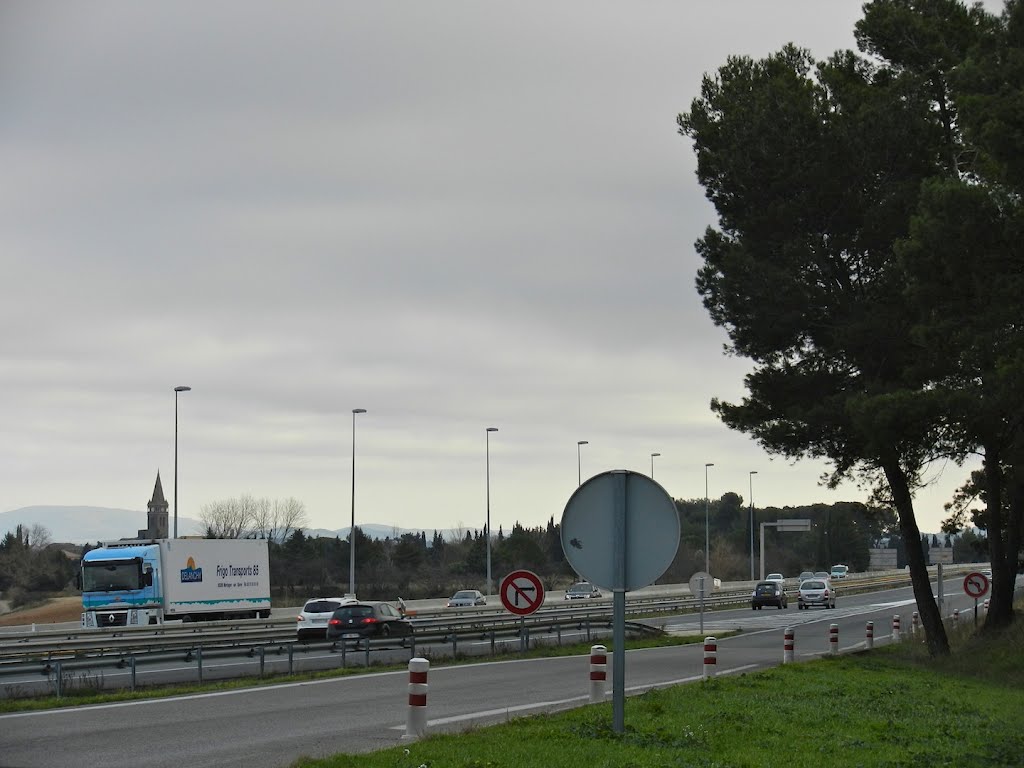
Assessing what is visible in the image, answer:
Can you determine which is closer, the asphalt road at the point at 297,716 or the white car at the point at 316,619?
the asphalt road at the point at 297,716

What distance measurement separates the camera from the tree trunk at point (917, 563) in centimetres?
3256

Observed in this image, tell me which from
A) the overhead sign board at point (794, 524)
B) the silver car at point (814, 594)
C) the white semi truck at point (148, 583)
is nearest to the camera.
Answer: the white semi truck at point (148, 583)

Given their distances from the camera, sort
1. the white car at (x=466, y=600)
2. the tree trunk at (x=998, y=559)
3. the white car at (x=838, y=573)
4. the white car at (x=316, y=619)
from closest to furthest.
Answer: the tree trunk at (x=998, y=559)
the white car at (x=316, y=619)
the white car at (x=466, y=600)
the white car at (x=838, y=573)

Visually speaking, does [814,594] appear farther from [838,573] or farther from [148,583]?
[838,573]

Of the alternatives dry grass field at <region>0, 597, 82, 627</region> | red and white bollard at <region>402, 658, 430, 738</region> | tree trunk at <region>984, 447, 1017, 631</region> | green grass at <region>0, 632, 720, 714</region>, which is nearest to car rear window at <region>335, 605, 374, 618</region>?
green grass at <region>0, 632, 720, 714</region>

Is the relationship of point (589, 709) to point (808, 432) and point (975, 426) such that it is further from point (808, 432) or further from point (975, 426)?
point (808, 432)

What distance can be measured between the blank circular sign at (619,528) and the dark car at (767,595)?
214ft

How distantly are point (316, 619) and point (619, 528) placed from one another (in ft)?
105

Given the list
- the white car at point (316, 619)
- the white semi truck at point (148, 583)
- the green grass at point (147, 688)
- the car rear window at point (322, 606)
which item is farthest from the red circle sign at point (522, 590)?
the white semi truck at point (148, 583)

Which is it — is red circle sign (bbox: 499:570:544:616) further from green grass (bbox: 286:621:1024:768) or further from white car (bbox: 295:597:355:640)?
white car (bbox: 295:597:355:640)

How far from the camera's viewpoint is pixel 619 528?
10031mm

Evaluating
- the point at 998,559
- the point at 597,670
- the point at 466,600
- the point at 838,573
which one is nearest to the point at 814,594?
the point at 466,600

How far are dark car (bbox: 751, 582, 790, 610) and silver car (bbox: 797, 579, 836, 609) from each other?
1.27 m

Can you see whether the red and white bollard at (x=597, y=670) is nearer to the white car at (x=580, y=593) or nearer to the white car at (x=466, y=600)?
the white car at (x=466, y=600)
